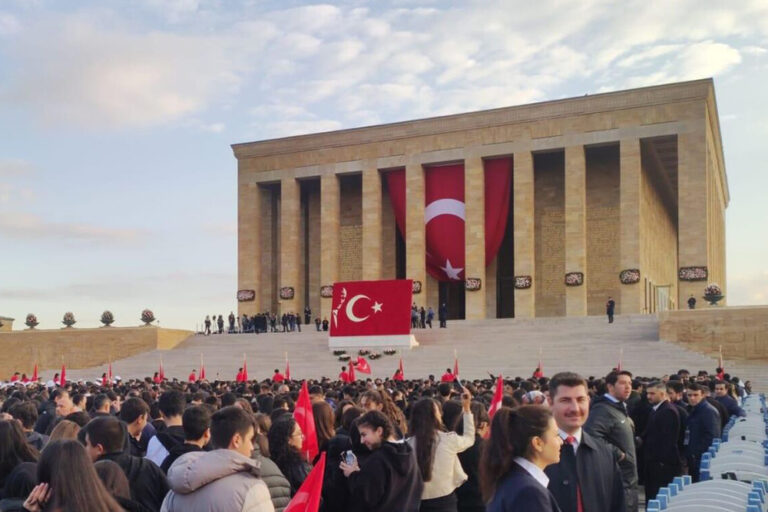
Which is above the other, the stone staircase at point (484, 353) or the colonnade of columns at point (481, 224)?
the colonnade of columns at point (481, 224)

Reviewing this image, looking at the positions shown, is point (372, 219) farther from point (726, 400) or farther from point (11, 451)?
point (11, 451)

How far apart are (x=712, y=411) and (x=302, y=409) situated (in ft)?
15.3

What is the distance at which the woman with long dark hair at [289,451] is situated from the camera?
530cm

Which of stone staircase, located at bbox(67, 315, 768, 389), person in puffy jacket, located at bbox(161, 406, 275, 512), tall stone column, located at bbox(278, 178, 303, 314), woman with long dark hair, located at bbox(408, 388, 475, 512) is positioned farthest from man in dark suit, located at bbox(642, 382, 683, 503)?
tall stone column, located at bbox(278, 178, 303, 314)

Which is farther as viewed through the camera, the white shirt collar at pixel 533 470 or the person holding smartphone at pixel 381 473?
the person holding smartphone at pixel 381 473

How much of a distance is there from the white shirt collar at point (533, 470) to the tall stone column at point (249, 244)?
40.7 metres

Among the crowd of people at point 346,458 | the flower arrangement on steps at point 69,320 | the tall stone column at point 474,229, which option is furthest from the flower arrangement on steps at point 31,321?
the crowd of people at point 346,458

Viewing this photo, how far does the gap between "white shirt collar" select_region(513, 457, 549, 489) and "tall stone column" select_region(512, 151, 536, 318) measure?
34748 millimetres

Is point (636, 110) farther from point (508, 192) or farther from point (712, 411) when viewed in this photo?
point (712, 411)

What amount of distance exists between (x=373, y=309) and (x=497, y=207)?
1250cm

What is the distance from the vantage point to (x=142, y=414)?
602cm

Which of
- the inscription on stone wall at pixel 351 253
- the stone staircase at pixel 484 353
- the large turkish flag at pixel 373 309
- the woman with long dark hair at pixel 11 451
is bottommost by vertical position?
the stone staircase at pixel 484 353

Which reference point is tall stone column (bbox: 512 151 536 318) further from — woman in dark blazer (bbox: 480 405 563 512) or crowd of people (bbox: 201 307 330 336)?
woman in dark blazer (bbox: 480 405 563 512)

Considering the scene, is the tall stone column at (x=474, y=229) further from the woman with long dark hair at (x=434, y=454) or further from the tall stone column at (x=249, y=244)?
the woman with long dark hair at (x=434, y=454)
